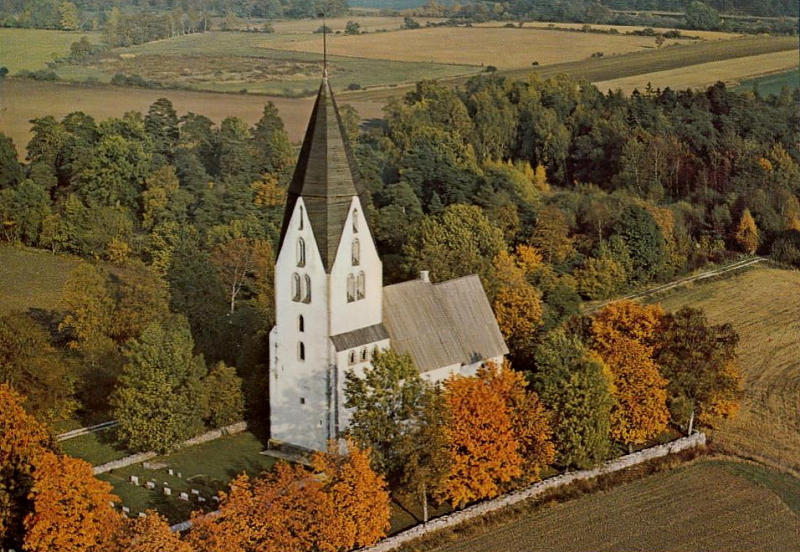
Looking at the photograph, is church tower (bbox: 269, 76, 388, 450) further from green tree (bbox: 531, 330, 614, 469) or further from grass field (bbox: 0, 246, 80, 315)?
grass field (bbox: 0, 246, 80, 315)

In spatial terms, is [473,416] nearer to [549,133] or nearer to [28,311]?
[28,311]

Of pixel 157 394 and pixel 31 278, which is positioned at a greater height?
pixel 157 394

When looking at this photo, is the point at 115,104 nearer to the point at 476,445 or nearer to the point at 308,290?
the point at 308,290

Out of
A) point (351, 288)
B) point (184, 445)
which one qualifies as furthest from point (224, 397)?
point (351, 288)

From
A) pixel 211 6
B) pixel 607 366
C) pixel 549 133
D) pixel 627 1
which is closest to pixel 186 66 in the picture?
pixel 211 6

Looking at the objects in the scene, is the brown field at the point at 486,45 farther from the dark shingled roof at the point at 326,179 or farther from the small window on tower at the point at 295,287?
the small window on tower at the point at 295,287

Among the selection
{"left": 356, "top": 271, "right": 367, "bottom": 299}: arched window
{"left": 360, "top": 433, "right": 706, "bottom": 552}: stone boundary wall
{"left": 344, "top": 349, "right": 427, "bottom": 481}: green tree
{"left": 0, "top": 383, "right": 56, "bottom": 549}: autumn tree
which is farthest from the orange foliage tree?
{"left": 356, "top": 271, "right": 367, "bottom": 299}: arched window
